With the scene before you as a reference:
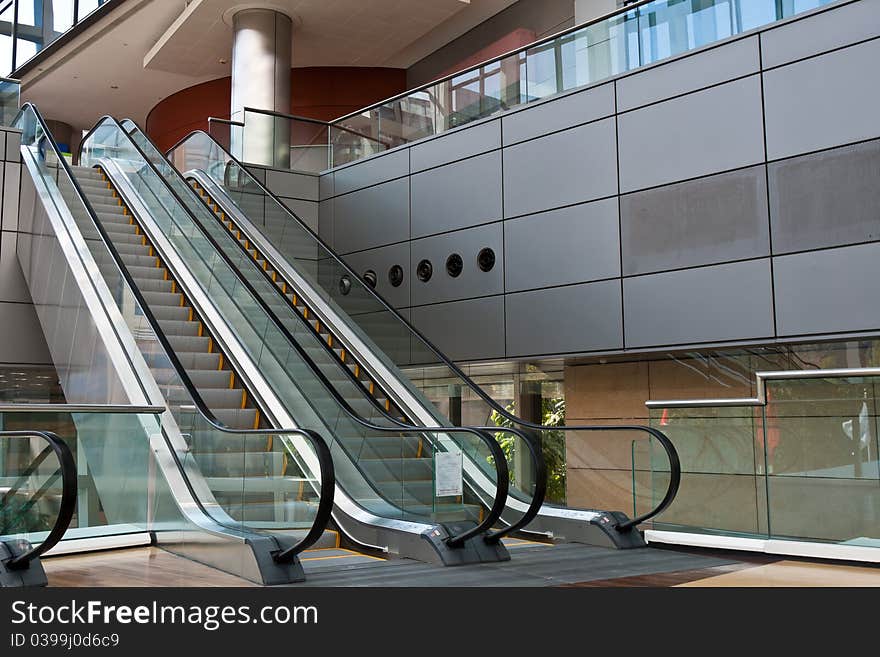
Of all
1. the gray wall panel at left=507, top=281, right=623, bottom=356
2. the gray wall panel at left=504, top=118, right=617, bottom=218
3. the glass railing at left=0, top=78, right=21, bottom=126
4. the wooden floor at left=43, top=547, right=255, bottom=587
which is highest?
the glass railing at left=0, top=78, right=21, bottom=126

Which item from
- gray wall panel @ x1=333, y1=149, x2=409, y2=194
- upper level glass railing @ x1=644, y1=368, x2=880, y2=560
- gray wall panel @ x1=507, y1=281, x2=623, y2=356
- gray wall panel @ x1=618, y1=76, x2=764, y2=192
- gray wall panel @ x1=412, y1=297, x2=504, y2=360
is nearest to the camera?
upper level glass railing @ x1=644, y1=368, x2=880, y2=560

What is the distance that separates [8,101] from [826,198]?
1183 cm

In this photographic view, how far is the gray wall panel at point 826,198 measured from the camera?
8.45 m

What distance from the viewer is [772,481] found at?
6957 mm

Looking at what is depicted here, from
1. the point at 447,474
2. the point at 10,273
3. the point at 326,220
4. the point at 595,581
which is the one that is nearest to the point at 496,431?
the point at 447,474

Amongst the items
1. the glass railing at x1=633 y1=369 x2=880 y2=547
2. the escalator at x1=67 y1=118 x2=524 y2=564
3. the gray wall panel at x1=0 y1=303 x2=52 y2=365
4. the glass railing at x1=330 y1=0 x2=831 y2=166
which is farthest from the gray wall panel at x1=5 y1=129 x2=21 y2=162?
the glass railing at x1=633 y1=369 x2=880 y2=547

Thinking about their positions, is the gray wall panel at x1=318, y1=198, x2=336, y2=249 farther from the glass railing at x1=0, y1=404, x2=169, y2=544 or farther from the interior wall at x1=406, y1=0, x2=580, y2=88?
the glass railing at x1=0, y1=404, x2=169, y2=544

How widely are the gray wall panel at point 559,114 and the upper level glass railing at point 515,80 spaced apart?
162 mm

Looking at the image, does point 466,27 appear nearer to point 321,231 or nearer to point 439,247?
point 321,231

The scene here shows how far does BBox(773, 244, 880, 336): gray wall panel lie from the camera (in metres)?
8.41

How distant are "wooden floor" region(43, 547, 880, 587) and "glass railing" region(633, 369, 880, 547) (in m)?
0.37

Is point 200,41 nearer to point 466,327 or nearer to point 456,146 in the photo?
point 456,146

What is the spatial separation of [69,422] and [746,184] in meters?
6.80

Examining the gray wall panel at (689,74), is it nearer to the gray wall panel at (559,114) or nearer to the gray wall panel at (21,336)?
the gray wall panel at (559,114)
